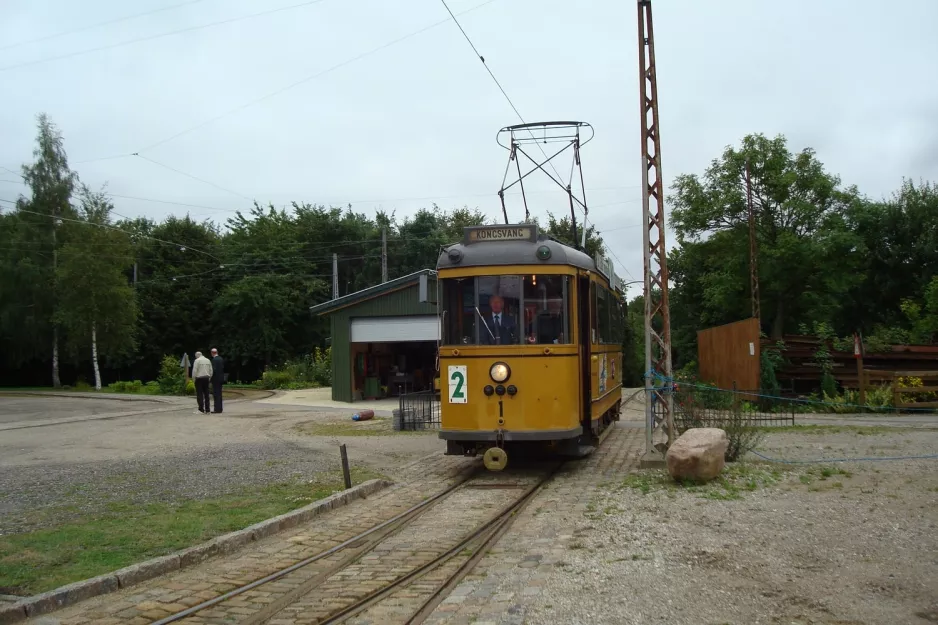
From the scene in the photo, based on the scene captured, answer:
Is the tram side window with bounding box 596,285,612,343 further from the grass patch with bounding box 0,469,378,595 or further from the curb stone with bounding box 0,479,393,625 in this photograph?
the curb stone with bounding box 0,479,393,625

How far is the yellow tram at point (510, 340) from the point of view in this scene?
10.9 metres

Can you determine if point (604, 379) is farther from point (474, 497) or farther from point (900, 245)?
point (900, 245)

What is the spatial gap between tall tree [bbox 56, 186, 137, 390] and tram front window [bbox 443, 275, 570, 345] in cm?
3516

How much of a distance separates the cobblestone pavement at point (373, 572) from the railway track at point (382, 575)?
0.01 metres

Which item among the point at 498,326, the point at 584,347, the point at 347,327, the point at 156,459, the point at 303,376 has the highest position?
the point at 347,327

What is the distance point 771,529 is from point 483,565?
8.75 feet

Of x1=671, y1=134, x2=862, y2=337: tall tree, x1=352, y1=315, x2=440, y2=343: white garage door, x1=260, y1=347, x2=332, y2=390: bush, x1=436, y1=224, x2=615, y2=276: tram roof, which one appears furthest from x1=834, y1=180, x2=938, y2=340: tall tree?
x1=436, y1=224, x2=615, y2=276: tram roof

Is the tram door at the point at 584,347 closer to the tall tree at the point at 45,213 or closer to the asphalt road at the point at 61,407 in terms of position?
the asphalt road at the point at 61,407

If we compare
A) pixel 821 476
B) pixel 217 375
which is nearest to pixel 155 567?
pixel 821 476

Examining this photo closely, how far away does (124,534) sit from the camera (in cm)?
745

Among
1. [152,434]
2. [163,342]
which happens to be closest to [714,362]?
[152,434]

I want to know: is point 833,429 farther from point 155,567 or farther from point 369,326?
point 369,326

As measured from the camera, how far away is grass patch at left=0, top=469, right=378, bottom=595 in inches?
242

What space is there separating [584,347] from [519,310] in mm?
1200
